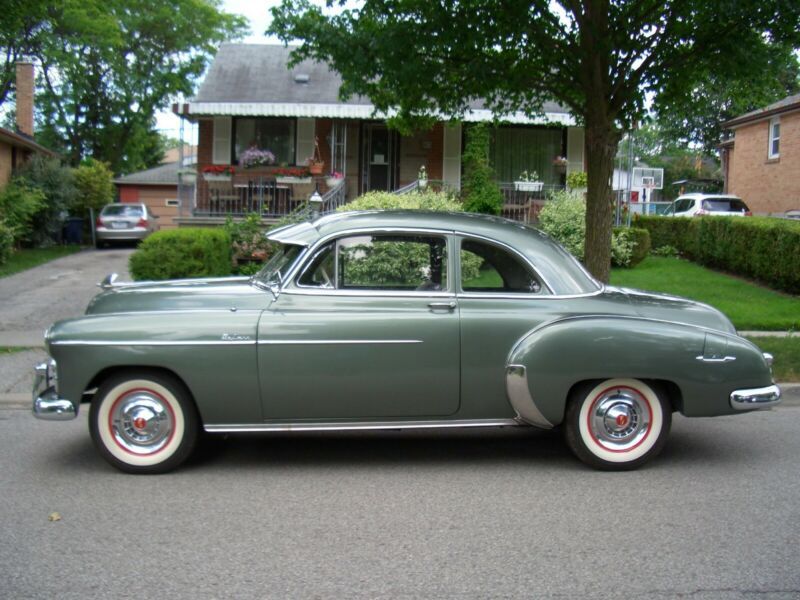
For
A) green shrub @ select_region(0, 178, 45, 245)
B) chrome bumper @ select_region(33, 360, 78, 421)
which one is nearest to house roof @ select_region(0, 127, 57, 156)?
green shrub @ select_region(0, 178, 45, 245)

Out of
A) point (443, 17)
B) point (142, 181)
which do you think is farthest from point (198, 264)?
point (142, 181)

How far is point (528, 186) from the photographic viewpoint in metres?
20.9

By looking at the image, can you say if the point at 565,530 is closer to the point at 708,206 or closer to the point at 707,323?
the point at 707,323

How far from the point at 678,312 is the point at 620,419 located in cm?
91

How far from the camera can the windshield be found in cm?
607

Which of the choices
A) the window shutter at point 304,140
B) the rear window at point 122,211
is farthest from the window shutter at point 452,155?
the rear window at point 122,211

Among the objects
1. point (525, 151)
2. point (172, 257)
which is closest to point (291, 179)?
point (525, 151)

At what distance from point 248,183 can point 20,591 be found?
653 inches

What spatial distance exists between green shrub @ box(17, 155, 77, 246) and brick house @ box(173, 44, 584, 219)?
19.1 ft

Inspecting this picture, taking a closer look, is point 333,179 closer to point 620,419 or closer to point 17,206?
point 17,206

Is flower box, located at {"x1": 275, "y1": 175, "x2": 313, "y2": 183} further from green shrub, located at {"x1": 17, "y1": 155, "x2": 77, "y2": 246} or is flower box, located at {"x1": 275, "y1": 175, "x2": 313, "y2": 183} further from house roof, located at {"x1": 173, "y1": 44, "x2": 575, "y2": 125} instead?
green shrub, located at {"x1": 17, "y1": 155, "x2": 77, "y2": 246}

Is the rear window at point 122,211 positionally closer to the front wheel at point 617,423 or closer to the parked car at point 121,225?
the parked car at point 121,225

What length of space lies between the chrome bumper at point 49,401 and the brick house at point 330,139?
14814 millimetres

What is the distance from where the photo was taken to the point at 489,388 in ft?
19.3
